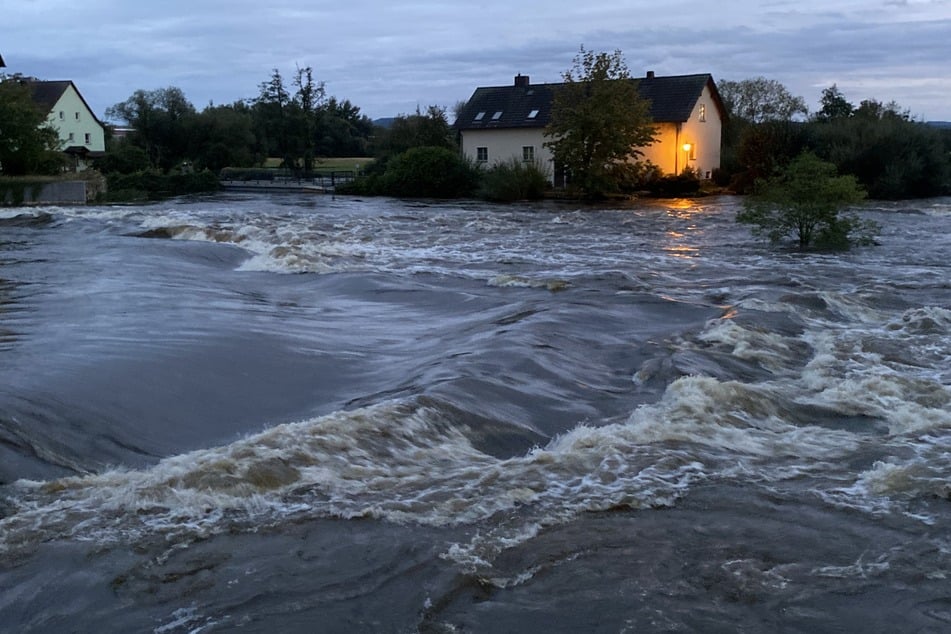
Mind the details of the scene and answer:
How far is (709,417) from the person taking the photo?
7.57m

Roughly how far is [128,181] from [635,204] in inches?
1112

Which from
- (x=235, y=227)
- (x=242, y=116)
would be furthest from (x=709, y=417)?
(x=242, y=116)

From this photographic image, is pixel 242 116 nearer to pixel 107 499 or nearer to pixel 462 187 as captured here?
pixel 462 187

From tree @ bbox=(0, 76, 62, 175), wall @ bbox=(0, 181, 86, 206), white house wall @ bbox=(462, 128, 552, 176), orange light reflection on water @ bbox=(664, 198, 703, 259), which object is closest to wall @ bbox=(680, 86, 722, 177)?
white house wall @ bbox=(462, 128, 552, 176)

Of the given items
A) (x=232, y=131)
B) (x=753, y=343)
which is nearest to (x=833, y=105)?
(x=232, y=131)

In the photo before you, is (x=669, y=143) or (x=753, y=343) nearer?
(x=753, y=343)

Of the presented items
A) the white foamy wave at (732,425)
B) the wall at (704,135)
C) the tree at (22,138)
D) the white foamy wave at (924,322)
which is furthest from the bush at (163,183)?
the white foamy wave at (732,425)

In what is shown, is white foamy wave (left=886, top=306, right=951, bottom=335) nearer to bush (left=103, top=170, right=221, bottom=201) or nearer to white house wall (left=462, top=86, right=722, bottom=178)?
white house wall (left=462, top=86, right=722, bottom=178)

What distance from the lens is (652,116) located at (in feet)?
156

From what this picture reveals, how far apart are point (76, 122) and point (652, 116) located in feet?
158

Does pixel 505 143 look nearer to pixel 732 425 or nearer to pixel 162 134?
pixel 162 134

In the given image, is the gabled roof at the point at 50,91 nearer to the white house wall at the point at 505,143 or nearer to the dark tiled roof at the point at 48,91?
the dark tiled roof at the point at 48,91

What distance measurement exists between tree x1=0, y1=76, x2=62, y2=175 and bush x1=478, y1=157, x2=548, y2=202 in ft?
65.5

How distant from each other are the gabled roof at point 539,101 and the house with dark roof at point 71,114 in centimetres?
3270
